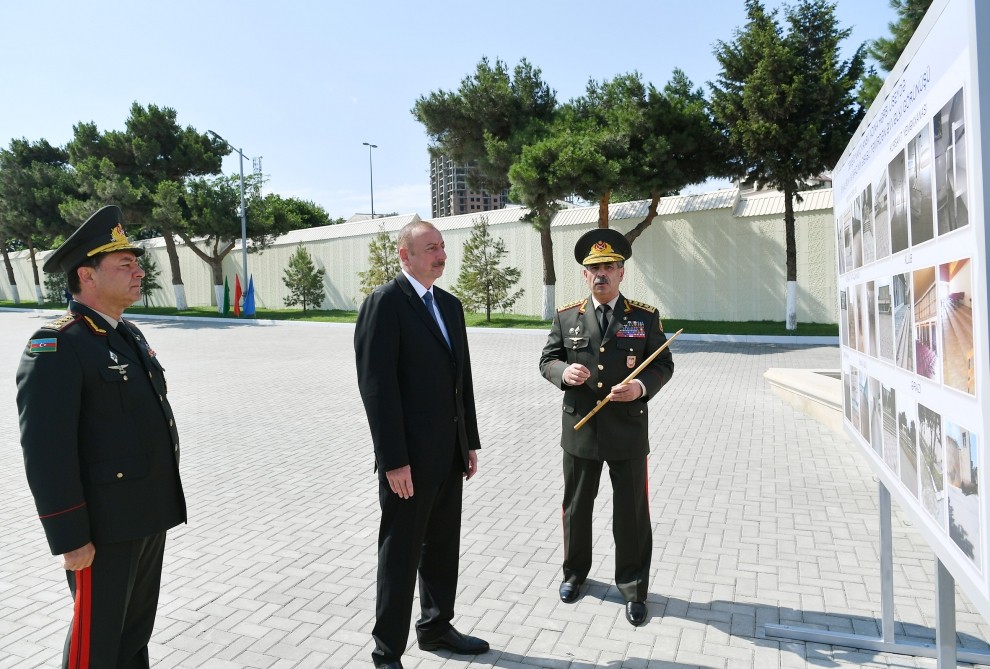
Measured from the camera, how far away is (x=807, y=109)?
1802 cm

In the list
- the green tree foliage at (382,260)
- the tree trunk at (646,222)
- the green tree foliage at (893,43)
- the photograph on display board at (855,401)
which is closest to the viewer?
the photograph on display board at (855,401)

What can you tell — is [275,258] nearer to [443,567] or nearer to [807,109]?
[807,109]

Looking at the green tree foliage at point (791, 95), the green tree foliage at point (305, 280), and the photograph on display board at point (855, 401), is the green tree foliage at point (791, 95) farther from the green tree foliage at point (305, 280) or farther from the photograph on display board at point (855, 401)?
the green tree foliage at point (305, 280)

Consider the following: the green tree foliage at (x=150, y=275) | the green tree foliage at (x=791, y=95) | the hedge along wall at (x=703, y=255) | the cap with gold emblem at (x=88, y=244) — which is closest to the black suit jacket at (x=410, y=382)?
the cap with gold emblem at (x=88, y=244)

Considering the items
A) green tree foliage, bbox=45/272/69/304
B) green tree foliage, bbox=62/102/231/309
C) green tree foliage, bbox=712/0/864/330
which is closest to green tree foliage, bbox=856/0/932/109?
green tree foliage, bbox=712/0/864/330

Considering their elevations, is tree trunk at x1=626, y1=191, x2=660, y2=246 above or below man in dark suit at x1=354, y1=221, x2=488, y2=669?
above

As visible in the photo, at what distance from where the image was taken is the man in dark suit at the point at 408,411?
300 cm

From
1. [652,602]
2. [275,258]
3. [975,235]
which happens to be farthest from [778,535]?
[275,258]

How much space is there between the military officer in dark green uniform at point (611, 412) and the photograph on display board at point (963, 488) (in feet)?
6.11

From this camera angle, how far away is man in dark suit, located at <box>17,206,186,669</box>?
2.37m

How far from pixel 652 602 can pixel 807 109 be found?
57.3 feet

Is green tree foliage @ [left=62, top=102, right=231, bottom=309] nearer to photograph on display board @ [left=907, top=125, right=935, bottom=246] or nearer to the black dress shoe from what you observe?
the black dress shoe

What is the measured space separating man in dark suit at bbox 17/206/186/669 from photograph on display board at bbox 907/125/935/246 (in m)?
2.69

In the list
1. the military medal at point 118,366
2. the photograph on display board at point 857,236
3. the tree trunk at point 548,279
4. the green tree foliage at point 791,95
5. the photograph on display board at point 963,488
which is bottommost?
the photograph on display board at point 963,488
